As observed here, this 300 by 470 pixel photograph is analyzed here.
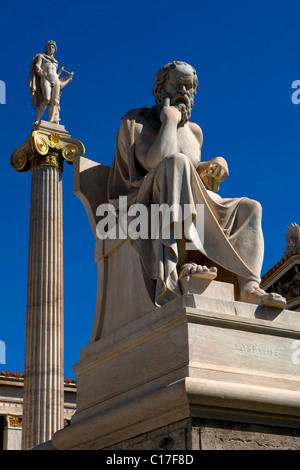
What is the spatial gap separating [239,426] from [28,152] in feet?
55.0

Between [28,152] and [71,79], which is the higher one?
[71,79]

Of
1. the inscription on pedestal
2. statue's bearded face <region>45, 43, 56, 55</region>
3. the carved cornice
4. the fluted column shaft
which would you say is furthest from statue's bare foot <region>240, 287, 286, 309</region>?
statue's bearded face <region>45, 43, 56, 55</region>

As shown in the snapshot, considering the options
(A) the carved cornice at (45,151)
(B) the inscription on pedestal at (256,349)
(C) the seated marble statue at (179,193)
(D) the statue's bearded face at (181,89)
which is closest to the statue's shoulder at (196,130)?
(C) the seated marble statue at (179,193)

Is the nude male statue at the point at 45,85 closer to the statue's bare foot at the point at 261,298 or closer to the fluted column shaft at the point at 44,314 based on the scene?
the fluted column shaft at the point at 44,314

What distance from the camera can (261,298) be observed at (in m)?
8.05

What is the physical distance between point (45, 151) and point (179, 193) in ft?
48.6

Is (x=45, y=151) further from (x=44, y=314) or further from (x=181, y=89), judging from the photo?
(x=181, y=89)

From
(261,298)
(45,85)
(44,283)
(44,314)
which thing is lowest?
(261,298)

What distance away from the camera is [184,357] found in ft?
23.6

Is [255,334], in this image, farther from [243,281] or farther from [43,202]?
[43,202]

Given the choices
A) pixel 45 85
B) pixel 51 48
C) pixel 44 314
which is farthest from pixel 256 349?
pixel 51 48

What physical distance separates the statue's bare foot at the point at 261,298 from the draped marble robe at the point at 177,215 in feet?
0.67

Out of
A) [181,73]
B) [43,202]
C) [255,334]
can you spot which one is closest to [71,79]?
[43,202]
